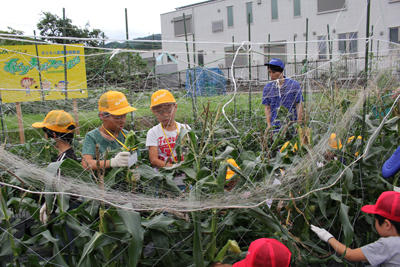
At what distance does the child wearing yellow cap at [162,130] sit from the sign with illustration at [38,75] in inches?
41.4

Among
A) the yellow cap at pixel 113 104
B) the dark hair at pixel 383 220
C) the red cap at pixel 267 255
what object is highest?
the yellow cap at pixel 113 104

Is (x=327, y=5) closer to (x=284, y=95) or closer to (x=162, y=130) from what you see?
(x=284, y=95)

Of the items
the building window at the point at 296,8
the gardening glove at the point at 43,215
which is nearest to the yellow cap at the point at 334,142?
the gardening glove at the point at 43,215

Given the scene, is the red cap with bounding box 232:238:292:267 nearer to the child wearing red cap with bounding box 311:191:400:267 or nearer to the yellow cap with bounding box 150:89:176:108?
the child wearing red cap with bounding box 311:191:400:267

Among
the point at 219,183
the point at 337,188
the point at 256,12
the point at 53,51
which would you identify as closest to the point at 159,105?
the point at 219,183

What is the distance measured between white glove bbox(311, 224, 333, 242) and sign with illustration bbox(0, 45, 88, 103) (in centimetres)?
240

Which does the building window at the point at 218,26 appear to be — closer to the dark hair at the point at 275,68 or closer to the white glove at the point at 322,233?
the dark hair at the point at 275,68

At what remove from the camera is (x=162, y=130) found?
7.84 feet

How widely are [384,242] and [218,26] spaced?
79.6ft

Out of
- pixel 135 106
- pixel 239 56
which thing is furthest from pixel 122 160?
pixel 239 56

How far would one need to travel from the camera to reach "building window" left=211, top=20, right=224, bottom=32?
23.7 metres

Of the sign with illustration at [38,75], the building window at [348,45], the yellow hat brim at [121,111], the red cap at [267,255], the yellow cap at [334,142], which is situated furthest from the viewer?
the sign with illustration at [38,75]

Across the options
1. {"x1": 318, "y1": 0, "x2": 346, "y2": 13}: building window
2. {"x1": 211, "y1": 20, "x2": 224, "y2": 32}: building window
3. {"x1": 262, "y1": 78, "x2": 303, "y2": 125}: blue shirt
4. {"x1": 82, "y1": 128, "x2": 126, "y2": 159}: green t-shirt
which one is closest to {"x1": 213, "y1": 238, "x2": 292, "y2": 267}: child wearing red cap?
{"x1": 82, "y1": 128, "x2": 126, "y2": 159}: green t-shirt

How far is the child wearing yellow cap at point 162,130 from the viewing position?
2332mm
